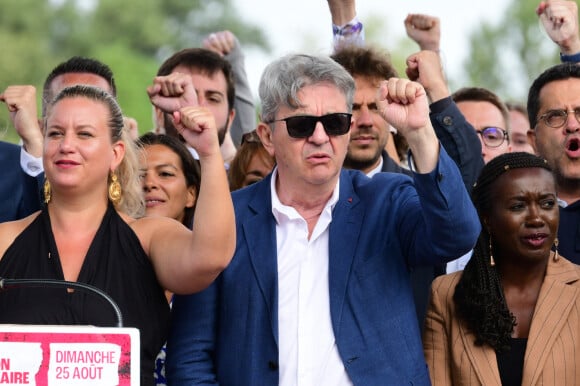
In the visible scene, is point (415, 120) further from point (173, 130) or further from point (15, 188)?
point (173, 130)

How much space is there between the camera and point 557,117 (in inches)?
247

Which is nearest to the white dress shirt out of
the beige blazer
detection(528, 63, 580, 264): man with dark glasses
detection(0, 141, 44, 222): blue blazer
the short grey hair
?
the short grey hair

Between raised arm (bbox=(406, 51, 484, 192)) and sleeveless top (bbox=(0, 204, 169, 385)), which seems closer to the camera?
sleeveless top (bbox=(0, 204, 169, 385))

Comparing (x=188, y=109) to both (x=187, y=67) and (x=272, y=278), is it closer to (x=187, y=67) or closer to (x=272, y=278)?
(x=272, y=278)

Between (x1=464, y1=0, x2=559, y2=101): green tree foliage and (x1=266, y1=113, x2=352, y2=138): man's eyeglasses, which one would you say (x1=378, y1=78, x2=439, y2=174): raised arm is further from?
(x1=464, y1=0, x2=559, y2=101): green tree foliage

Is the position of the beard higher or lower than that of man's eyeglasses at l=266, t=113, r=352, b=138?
higher

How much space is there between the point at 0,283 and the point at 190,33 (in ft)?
148

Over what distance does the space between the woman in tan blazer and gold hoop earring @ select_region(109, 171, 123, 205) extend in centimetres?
146

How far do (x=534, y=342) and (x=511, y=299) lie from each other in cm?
30

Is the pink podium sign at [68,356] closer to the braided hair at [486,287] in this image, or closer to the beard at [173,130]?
the braided hair at [486,287]

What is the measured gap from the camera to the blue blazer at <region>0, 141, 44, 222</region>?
559 centimetres

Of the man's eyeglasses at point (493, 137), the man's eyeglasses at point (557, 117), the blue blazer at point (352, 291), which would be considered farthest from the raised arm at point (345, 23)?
the blue blazer at point (352, 291)

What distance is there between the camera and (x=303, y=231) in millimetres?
4992

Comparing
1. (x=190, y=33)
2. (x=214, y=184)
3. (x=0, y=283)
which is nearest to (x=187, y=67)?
(x=214, y=184)
